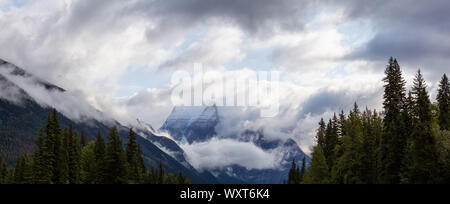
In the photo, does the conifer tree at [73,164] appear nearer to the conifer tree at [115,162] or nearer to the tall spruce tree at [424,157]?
the conifer tree at [115,162]

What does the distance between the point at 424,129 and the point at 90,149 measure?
66634mm

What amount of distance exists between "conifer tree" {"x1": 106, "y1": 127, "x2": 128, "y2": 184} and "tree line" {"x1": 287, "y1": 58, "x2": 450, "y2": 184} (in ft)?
118

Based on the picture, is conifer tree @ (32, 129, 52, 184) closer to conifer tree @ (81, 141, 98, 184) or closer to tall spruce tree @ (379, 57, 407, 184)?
conifer tree @ (81, 141, 98, 184)

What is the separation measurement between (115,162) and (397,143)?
4297cm

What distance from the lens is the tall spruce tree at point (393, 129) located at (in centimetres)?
5919

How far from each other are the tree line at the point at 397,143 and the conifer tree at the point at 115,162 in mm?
35819

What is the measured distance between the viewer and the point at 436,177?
52062 mm

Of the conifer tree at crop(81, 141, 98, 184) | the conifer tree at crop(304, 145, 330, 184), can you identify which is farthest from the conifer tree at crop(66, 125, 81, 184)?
the conifer tree at crop(304, 145, 330, 184)

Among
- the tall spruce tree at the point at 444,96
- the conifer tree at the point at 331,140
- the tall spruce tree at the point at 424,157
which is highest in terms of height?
the tall spruce tree at the point at 444,96

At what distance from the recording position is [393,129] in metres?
60.6

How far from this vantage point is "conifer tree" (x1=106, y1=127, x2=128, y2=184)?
72312mm

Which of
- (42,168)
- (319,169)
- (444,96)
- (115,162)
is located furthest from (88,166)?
(444,96)

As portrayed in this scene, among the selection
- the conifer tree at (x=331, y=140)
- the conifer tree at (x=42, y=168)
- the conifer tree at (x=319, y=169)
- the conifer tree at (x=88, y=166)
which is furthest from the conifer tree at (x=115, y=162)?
the conifer tree at (x=331, y=140)
